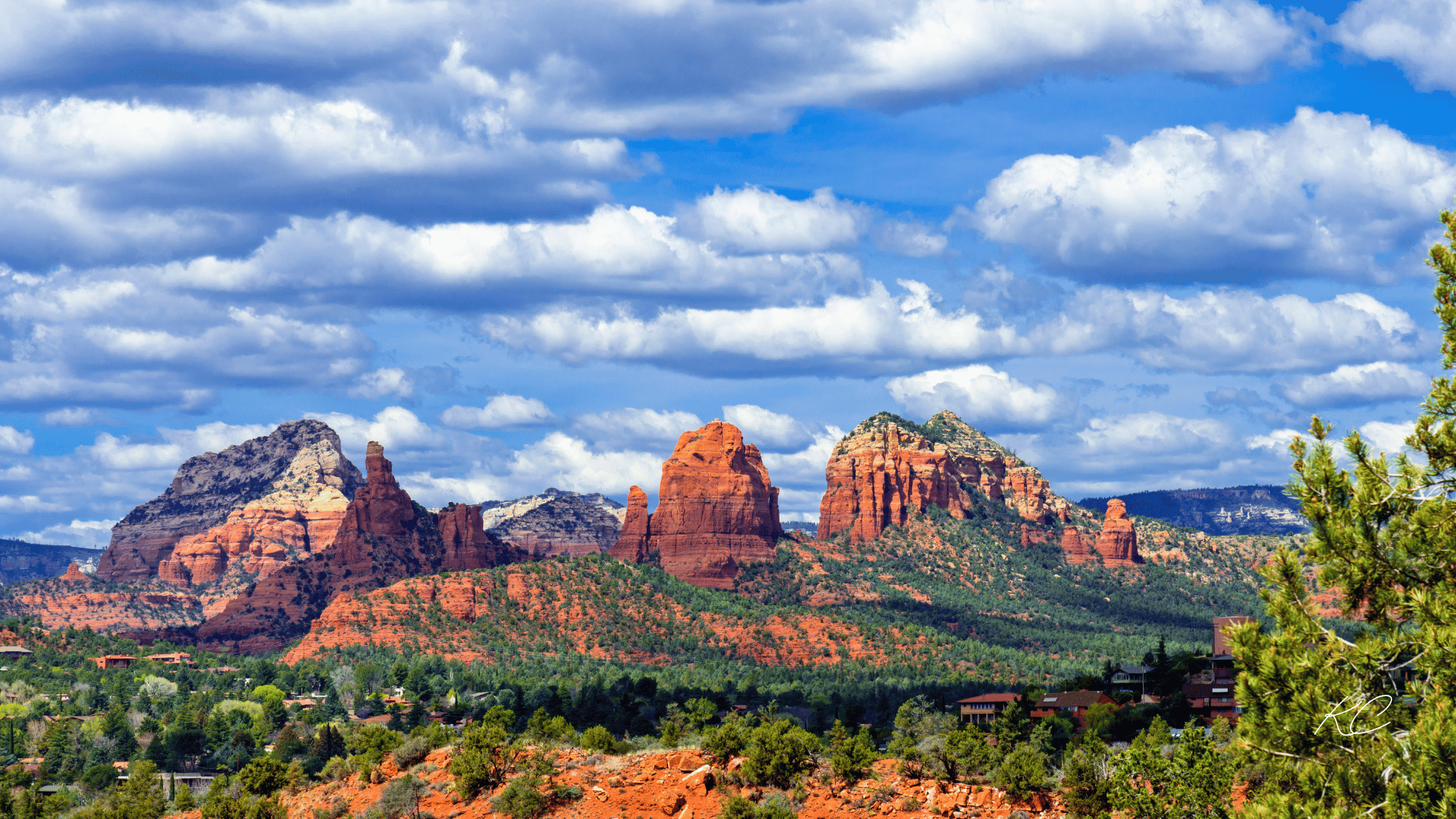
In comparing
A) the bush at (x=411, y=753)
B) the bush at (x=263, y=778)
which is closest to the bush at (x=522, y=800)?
the bush at (x=411, y=753)

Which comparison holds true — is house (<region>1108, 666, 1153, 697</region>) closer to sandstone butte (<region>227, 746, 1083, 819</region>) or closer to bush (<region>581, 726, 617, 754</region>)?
bush (<region>581, 726, 617, 754</region>)

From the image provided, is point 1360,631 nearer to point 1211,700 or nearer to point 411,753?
point 411,753

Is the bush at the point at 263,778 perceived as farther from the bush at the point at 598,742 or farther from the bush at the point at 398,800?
the bush at the point at 598,742

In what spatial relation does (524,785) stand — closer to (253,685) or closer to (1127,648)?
(253,685)

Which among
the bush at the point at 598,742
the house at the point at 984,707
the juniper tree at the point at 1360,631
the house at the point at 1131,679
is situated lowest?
the house at the point at 984,707

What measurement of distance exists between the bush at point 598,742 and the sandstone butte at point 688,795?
333 cm

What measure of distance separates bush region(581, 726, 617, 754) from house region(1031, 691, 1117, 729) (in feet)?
147

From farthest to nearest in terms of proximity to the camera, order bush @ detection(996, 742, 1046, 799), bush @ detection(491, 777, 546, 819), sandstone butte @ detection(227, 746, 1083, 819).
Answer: bush @ detection(491, 777, 546, 819) → bush @ detection(996, 742, 1046, 799) → sandstone butte @ detection(227, 746, 1083, 819)

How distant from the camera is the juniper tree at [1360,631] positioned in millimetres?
25578

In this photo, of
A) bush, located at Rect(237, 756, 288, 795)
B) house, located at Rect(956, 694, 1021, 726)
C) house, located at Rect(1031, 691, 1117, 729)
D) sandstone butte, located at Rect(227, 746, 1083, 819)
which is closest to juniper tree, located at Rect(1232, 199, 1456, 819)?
sandstone butte, located at Rect(227, 746, 1083, 819)

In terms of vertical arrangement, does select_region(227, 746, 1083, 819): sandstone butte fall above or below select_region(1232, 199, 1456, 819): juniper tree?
below

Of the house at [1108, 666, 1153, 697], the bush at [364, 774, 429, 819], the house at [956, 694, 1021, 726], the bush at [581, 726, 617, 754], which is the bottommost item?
the house at [956, 694, 1021, 726]

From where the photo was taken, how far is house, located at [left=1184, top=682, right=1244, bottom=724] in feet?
353

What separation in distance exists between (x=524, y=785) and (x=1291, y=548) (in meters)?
46.1
